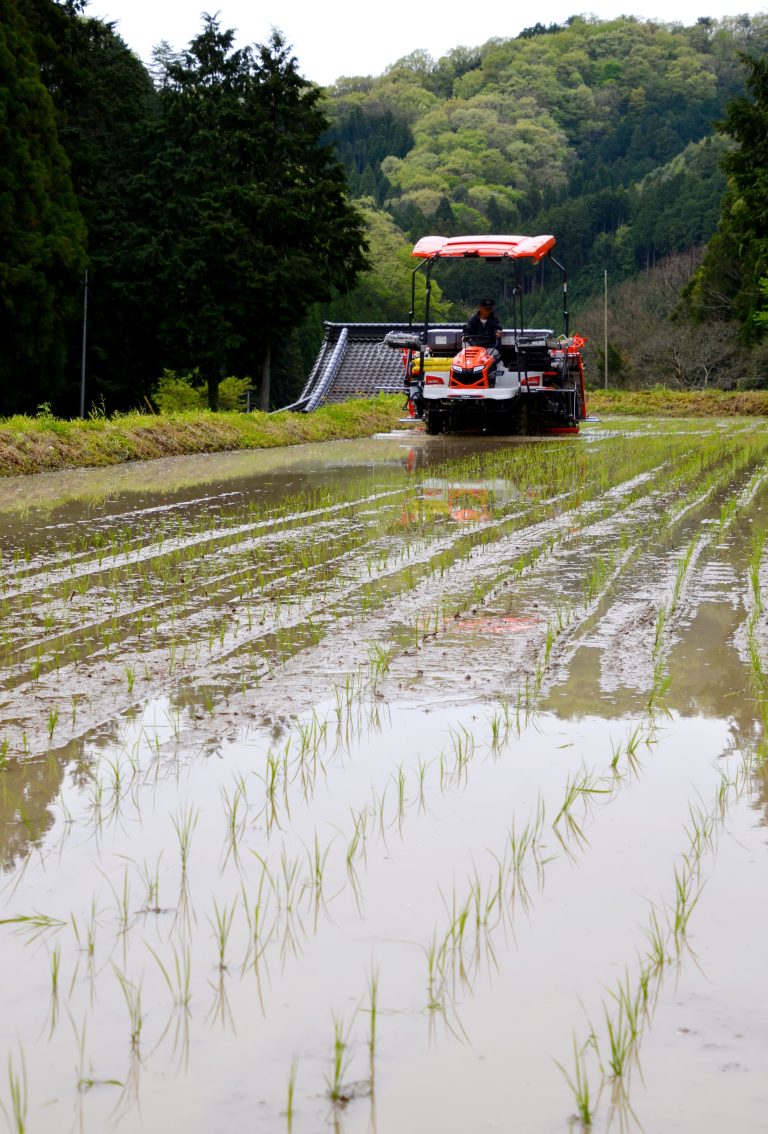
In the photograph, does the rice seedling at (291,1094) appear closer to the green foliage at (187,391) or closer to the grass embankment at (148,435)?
the grass embankment at (148,435)

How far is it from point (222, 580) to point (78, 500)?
468 centimetres

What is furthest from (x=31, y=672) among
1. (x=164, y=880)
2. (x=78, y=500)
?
(x=78, y=500)

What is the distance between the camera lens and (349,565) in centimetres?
820

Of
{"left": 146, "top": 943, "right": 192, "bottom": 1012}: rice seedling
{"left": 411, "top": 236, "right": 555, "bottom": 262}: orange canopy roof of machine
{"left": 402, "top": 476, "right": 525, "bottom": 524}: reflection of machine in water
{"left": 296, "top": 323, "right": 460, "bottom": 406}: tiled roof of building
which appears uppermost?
{"left": 411, "top": 236, "right": 555, "bottom": 262}: orange canopy roof of machine

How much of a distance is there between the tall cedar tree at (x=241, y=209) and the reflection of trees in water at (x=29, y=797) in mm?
32632

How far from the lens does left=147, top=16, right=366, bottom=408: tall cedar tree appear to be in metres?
36.2

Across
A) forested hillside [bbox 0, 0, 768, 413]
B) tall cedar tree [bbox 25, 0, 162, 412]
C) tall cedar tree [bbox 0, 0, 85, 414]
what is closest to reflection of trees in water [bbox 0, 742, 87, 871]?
forested hillside [bbox 0, 0, 768, 413]

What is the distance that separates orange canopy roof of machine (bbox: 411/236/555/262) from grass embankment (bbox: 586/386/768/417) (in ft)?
38.2

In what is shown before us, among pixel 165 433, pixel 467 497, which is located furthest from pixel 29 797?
pixel 165 433

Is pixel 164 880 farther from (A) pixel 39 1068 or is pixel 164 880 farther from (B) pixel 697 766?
(B) pixel 697 766

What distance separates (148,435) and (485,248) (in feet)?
19.3

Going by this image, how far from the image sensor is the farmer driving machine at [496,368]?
19.9 meters

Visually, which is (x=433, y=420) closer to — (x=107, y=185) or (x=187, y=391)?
(x=107, y=185)

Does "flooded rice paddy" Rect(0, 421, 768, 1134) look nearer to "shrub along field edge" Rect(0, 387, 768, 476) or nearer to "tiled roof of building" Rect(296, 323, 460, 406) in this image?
"shrub along field edge" Rect(0, 387, 768, 476)
